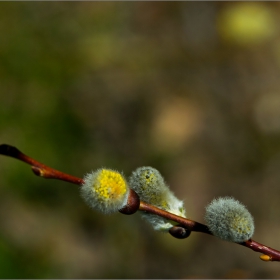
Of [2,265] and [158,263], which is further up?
[158,263]

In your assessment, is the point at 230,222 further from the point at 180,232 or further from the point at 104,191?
the point at 104,191

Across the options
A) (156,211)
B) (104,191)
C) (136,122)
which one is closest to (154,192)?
(156,211)

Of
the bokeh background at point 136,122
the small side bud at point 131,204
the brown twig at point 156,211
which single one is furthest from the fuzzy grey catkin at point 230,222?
the bokeh background at point 136,122

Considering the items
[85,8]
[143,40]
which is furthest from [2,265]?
[85,8]

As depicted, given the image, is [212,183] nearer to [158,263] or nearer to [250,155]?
[250,155]

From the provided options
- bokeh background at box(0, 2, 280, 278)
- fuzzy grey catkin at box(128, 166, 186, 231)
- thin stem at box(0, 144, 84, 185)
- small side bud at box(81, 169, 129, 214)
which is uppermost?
bokeh background at box(0, 2, 280, 278)

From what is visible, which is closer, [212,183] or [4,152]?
[4,152]

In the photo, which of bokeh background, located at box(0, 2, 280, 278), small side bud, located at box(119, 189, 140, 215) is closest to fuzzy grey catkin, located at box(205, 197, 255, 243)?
small side bud, located at box(119, 189, 140, 215)

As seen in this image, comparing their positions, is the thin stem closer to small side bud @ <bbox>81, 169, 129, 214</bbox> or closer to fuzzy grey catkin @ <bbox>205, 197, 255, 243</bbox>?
small side bud @ <bbox>81, 169, 129, 214</bbox>
